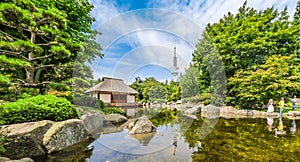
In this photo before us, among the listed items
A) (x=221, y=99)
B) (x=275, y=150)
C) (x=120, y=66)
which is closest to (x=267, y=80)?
(x=221, y=99)

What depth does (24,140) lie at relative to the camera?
3.42 m

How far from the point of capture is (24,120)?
394 cm

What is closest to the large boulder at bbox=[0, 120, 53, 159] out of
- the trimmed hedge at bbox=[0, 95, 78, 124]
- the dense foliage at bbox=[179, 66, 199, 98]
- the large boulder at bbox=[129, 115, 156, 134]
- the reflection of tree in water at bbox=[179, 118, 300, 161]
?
the trimmed hedge at bbox=[0, 95, 78, 124]

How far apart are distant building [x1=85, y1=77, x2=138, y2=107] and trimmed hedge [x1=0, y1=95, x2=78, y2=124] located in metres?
13.1

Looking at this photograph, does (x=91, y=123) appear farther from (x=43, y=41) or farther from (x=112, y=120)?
(x=43, y=41)

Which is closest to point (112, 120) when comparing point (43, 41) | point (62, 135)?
point (62, 135)

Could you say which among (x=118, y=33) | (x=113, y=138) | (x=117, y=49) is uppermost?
(x=118, y=33)

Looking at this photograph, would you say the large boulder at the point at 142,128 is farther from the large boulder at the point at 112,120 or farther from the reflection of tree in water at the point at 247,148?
the large boulder at the point at 112,120

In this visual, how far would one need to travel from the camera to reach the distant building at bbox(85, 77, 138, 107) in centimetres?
1825

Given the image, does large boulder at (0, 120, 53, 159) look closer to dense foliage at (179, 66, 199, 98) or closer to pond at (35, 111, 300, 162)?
pond at (35, 111, 300, 162)

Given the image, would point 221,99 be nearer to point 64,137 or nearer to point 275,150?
point 275,150

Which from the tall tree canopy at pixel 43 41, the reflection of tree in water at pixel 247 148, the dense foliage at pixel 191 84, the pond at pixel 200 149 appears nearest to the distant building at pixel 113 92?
the dense foliage at pixel 191 84

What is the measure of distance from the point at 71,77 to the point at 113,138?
14.9 ft

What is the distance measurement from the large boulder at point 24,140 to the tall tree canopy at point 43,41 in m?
1.28
